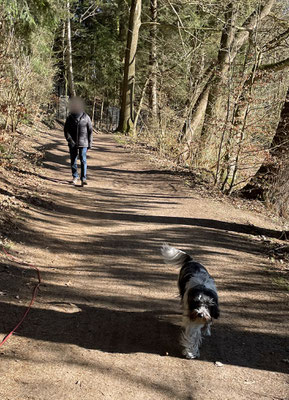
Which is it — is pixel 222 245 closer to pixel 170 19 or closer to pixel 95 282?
pixel 95 282

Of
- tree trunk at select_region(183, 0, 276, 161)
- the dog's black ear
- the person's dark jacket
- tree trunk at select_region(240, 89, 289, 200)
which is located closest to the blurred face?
the person's dark jacket

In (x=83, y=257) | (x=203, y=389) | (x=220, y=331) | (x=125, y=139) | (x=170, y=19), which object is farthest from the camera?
(x=170, y=19)

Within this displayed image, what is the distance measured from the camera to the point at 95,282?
5.39m

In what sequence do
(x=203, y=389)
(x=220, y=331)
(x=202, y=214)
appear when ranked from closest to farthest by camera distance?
(x=203, y=389)
(x=220, y=331)
(x=202, y=214)

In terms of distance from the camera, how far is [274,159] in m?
9.70

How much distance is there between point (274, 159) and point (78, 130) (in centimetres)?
513

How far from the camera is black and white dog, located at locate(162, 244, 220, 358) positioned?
354cm

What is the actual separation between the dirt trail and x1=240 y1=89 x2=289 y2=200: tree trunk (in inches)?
61.8

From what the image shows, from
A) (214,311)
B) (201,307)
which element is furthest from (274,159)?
(201,307)

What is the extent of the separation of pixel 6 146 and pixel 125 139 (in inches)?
383

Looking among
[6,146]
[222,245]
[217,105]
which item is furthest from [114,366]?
[217,105]

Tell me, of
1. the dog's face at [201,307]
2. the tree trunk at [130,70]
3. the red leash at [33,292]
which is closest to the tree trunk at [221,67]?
the tree trunk at [130,70]

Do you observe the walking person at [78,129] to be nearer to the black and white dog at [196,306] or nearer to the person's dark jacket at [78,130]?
the person's dark jacket at [78,130]

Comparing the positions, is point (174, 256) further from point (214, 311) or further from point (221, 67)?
point (221, 67)
